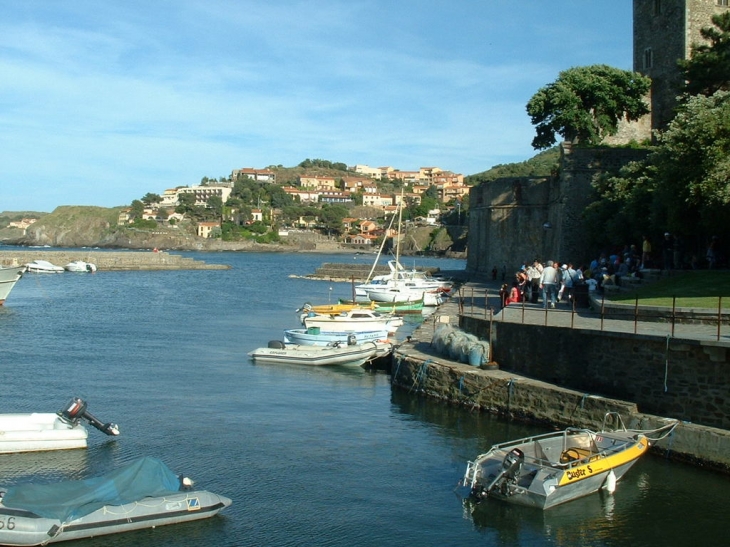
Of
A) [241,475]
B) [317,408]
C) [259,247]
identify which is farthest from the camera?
[259,247]

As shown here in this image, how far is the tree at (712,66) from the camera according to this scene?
28000 mm

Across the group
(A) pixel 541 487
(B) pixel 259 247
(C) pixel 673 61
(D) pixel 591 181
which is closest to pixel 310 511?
(A) pixel 541 487

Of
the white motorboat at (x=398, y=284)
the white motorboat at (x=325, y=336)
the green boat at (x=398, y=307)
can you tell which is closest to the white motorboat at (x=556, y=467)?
the white motorboat at (x=325, y=336)

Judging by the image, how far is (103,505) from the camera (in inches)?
444

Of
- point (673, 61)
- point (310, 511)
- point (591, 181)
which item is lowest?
point (310, 511)

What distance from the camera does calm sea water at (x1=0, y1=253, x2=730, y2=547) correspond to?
11.7 meters

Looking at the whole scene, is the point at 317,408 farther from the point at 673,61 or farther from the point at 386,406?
the point at 673,61

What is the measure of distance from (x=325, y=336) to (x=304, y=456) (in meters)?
12.4

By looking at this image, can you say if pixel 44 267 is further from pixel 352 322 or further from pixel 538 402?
pixel 538 402

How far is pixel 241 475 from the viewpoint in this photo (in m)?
13.9

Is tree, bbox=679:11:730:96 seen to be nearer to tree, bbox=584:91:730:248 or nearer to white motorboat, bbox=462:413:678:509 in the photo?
tree, bbox=584:91:730:248

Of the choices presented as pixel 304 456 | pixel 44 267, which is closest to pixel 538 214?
pixel 304 456

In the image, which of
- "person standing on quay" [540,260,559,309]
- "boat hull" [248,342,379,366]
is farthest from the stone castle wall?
"boat hull" [248,342,379,366]

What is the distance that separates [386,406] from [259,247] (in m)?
145
